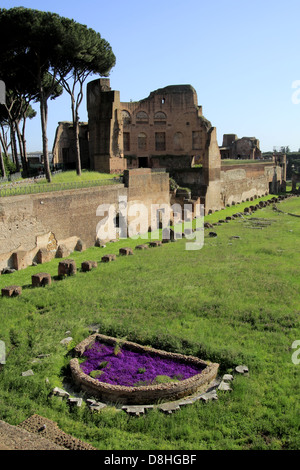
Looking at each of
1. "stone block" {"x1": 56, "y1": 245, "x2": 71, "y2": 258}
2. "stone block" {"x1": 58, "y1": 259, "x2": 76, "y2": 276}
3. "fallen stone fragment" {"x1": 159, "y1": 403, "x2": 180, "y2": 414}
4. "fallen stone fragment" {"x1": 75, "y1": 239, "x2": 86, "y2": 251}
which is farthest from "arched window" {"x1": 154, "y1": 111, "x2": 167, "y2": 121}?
"fallen stone fragment" {"x1": 159, "y1": 403, "x2": 180, "y2": 414}

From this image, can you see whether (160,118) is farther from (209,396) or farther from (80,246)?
(209,396)

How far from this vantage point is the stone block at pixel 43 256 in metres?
14.4

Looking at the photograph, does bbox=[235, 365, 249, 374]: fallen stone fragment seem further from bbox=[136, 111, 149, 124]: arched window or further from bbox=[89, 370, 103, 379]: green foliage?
bbox=[136, 111, 149, 124]: arched window

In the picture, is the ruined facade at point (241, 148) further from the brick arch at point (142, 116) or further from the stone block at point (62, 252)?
the stone block at point (62, 252)

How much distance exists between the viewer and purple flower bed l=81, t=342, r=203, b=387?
6.50 metres

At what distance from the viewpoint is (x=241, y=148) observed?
46562mm

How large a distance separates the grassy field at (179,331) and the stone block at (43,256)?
15.8 inches

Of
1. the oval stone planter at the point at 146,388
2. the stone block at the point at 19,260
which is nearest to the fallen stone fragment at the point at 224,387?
the oval stone planter at the point at 146,388

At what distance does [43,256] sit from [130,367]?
8.46m

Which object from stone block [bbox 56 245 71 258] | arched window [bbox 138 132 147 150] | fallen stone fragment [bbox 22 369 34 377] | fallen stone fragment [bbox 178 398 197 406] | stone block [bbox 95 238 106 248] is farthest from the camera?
arched window [bbox 138 132 147 150]

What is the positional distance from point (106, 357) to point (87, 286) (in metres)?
4.03

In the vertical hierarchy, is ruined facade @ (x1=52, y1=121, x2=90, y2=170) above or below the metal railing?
above

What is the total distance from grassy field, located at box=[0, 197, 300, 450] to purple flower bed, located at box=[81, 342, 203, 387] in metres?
0.42

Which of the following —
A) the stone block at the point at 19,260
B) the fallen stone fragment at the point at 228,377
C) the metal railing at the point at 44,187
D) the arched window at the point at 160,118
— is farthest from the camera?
the arched window at the point at 160,118
